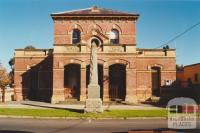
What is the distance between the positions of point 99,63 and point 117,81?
3806 mm

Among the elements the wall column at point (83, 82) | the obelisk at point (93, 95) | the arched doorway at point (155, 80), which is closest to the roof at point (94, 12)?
the arched doorway at point (155, 80)

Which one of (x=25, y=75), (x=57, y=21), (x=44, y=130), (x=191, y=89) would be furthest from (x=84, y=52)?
(x=44, y=130)

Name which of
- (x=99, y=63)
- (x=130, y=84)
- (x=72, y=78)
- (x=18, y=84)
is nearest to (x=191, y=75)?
(x=130, y=84)

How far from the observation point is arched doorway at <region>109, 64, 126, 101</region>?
31.8 meters

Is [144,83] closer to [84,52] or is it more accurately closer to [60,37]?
[84,52]

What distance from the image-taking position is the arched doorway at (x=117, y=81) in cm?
3175

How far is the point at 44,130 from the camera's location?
1321 centimetres

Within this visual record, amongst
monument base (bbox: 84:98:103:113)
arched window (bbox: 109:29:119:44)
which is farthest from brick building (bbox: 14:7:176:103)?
monument base (bbox: 84:98:103:113)

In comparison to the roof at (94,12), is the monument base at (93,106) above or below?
below

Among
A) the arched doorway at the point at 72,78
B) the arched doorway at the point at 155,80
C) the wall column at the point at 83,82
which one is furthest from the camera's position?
the arched doorway at the point at 155,80

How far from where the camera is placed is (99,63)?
3020 centimetres

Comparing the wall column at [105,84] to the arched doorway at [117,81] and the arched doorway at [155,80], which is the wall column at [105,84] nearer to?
the arched doorway at [117,81]

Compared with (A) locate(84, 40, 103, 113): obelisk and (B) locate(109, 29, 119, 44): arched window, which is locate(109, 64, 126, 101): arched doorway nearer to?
(B) locate(109, 29, 119, 44): arched window

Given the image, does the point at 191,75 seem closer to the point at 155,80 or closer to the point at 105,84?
the point at 155,80
